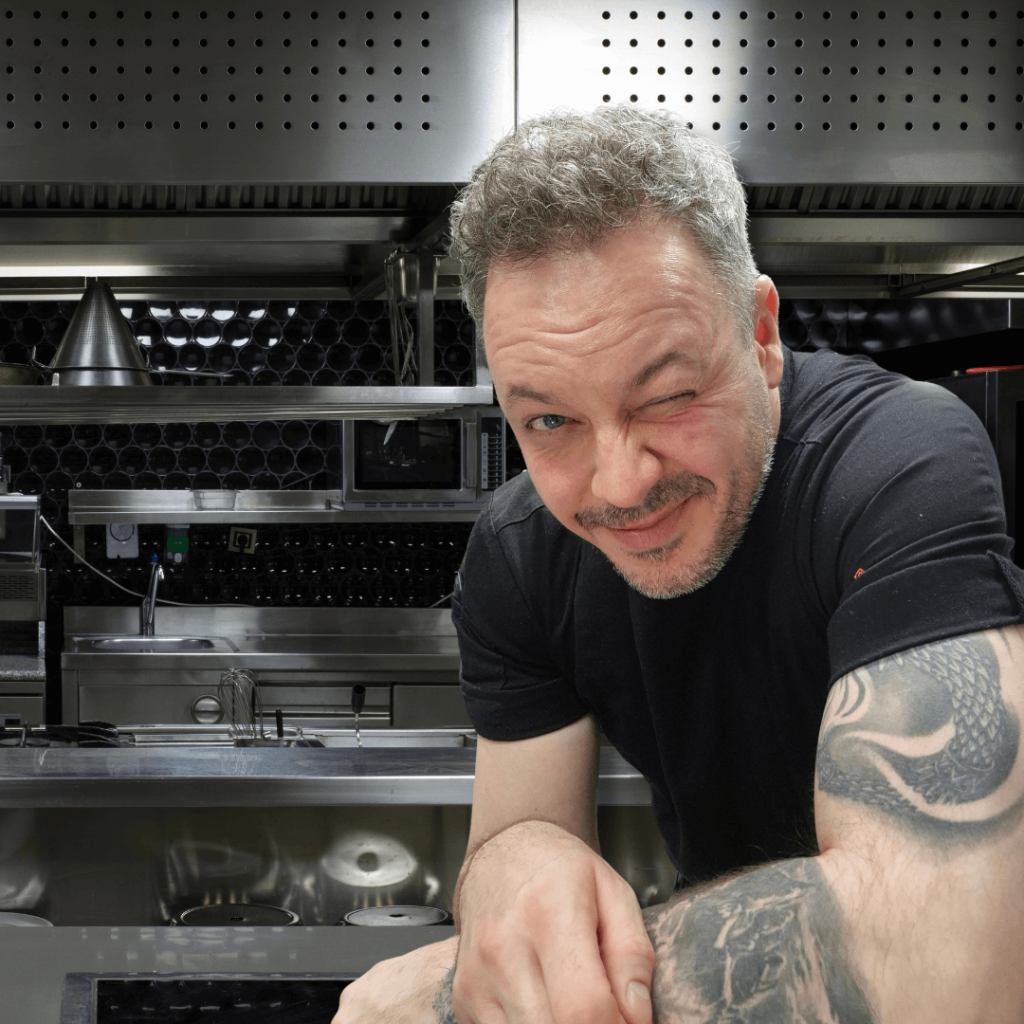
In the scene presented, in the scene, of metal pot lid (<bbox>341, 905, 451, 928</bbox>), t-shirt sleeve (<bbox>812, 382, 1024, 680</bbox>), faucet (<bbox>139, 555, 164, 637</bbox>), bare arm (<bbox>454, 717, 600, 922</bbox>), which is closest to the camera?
t-shirt sleeve (<bbox>812, 382, 1024, 680</bbox>)

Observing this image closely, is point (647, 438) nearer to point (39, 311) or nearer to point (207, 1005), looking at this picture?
point (207, 1005)

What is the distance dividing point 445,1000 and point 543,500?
0.46 m

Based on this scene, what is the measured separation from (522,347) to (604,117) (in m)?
0.23

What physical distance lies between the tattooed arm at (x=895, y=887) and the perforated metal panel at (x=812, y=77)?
1.47 meters

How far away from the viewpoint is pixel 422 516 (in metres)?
4.68

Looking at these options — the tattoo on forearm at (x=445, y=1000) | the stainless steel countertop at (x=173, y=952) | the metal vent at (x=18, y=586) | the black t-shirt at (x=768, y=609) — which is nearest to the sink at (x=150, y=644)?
the metal vent at (x=18, y=586)

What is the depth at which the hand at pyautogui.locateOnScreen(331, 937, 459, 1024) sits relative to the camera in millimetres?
954

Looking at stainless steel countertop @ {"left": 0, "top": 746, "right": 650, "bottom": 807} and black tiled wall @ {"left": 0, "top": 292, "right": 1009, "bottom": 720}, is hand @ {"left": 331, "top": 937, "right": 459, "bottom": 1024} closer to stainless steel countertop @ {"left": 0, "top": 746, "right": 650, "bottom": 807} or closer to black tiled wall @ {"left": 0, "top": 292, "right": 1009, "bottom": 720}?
stainless steel countertop @ {"left": 0, "top": 746, "right": 650, "bottom": 807}

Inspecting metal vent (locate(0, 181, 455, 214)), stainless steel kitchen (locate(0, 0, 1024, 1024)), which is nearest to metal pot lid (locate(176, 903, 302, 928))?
stainless steel kitchen (locate(0, 0, 1024, 1024))

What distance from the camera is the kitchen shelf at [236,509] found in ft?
15.4

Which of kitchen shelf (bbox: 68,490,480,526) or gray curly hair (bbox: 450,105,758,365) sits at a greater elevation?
gray curly hair (bbox: 450,105,758,365)

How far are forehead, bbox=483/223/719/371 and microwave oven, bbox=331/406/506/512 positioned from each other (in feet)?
12.3

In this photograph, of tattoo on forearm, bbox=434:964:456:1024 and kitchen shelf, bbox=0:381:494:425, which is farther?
kitchen shelf, bbox=0:381:494:425

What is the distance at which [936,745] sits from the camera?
29.2 inches
